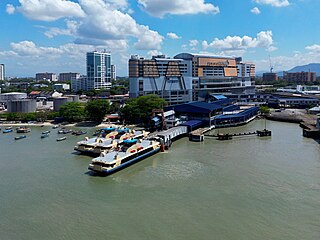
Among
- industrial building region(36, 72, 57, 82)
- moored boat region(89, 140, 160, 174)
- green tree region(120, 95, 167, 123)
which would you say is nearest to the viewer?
moored boat region(89, 140, 160, 174)

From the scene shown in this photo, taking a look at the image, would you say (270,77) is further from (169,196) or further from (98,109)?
(169,196)

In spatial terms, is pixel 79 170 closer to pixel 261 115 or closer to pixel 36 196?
pixel 36 196

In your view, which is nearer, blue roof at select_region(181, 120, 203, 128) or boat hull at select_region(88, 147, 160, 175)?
boat hull at select_region(88, 147, 160, 175)

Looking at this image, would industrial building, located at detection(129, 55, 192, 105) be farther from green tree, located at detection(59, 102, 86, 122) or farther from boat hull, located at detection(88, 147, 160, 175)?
boat hull, located at detection(88, 147, 160, 175)

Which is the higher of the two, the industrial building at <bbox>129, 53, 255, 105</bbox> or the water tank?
the industrial building at <bbox>129, 53, 255, 105</bbox>

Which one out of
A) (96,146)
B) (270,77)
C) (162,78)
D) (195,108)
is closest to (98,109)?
(195,108)

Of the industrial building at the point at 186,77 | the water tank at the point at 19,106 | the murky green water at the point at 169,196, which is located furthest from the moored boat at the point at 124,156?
the water tank at the point at 19,106

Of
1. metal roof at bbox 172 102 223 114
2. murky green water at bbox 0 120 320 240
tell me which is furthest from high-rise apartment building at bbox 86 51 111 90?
murky green water at bbox 0 120 320 240

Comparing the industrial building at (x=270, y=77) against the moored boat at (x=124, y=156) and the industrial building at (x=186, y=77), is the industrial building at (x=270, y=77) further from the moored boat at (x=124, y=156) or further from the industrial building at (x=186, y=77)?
the moored boat at (x=124, y=156)
